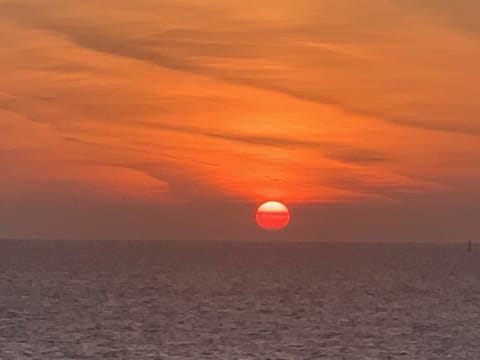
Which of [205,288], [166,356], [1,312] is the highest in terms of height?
[205,288]

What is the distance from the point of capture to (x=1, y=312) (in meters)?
80.7

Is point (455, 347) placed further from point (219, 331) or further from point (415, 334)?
point (219, 331)

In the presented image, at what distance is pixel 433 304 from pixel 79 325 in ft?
146

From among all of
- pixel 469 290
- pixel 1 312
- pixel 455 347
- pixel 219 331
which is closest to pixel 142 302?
pixel 1 312

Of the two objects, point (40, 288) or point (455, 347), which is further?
point (40, 288)

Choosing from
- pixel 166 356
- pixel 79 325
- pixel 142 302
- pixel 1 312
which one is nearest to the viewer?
pixel 166 356

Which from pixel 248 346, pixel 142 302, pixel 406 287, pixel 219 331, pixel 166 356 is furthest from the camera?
pixel 406 287

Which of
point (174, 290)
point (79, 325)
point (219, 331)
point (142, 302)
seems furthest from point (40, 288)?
point (219, 331)

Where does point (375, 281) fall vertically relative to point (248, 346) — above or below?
above

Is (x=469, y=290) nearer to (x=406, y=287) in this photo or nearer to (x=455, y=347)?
(x=406, y=287)

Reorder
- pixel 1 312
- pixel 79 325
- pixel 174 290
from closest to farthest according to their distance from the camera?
pixel 79 325, pixel 1 312, pixel 174 290

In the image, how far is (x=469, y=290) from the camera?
118250 millimetres

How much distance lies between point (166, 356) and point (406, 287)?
255 feet

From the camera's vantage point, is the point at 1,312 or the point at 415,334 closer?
the point at 415,334
